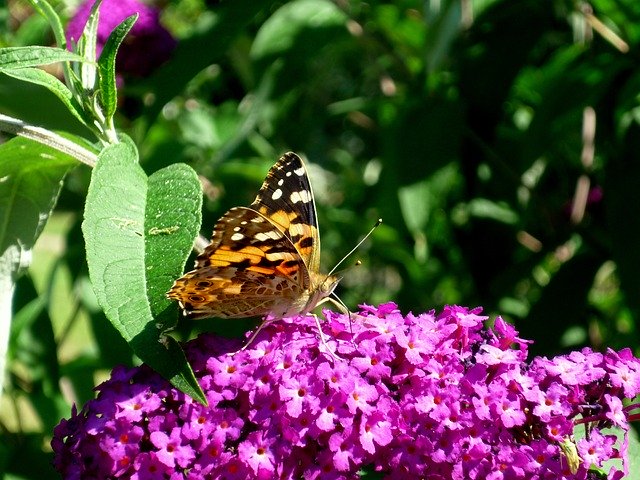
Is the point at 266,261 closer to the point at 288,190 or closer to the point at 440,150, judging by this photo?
the point at 288,190

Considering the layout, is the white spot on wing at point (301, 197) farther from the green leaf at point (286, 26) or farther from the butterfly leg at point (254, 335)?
the green leaf at point (286, 26)

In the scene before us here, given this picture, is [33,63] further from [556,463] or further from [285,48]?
[285,48]

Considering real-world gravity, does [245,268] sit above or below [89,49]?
below

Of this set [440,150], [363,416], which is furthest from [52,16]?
[440,150]

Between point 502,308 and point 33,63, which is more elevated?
point 33,63

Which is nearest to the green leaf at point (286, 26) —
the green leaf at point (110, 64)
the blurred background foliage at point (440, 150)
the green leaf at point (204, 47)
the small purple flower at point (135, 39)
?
the blurred background foliage at point (440, 150)

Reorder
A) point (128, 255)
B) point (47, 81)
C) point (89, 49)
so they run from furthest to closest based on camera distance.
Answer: point (89, 49) < point (47, 81) < point (128, 255)

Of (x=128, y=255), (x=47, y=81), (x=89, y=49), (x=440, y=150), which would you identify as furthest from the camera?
(x=440, y=150)

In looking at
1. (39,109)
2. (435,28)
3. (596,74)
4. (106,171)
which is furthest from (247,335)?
(596,74)
